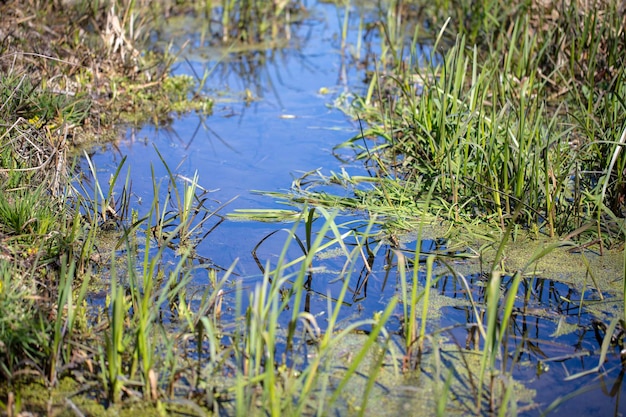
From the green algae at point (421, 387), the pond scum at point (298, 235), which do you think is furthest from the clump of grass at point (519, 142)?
the green algae at point (421, 387)

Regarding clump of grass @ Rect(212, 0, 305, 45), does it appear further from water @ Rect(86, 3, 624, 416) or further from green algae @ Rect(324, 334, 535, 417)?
green algae @ Rect(324, 334, 535, 417)

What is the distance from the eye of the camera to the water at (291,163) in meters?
2.37

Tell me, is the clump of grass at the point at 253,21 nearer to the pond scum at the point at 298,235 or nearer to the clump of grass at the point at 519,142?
the pond scum at the point at 298,235

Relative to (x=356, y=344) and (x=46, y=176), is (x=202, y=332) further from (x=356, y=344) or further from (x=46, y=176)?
(x=46, y=176)

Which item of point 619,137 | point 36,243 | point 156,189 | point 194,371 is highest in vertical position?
point 619,137

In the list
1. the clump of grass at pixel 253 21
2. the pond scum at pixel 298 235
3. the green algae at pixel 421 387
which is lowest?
the green algae at pixel 421 387

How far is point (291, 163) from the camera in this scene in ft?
13.1

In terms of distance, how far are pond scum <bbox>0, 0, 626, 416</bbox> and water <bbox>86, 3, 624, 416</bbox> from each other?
0.19 feet

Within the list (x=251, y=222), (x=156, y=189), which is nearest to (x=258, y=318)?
(x=156, y=189)

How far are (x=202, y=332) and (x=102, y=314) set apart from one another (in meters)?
0.43

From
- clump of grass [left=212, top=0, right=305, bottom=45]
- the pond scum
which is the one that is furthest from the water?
clump of grass [left=212, top=0, right=305, bottom=45]

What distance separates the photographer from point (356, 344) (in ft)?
7.88

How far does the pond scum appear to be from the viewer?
6.89 ft

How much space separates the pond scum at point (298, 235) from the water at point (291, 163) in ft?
0.19
